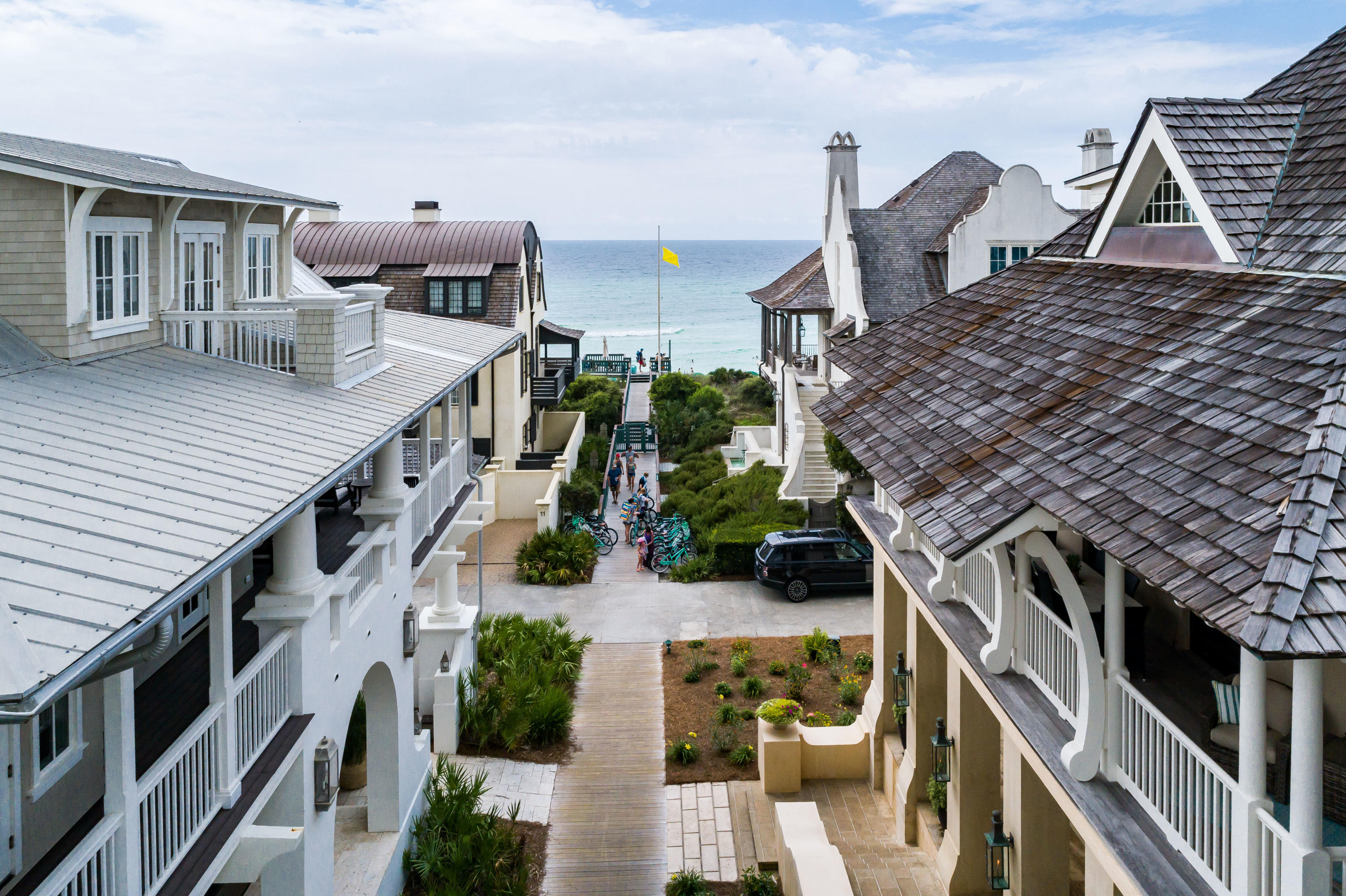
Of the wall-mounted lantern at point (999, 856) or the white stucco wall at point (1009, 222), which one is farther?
the white stucco wall at point (1009, 222)

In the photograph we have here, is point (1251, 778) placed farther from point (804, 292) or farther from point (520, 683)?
point (804, 292)

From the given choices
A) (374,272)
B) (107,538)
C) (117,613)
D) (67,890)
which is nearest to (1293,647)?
(117,613)

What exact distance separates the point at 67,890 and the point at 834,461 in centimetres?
2392

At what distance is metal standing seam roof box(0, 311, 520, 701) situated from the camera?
5.37 metres

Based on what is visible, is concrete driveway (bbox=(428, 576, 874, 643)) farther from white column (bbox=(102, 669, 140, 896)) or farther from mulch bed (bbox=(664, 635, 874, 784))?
white column (bbox=(102, 669, 140, 896))

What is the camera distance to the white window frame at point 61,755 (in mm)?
7434

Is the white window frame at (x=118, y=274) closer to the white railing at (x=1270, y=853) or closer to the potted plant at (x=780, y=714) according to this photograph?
the potted plant at (x=780, y=714)

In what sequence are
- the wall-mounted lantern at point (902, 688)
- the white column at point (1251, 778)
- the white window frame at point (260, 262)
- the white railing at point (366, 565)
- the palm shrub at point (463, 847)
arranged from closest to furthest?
the white column at point (1251, 778), the white railing at point (366, 565), the palm shrub at point (463, 847), the wall-mounted lantern at point (902, 688), the white window frame at point (260, 262)

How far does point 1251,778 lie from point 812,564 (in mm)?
20779

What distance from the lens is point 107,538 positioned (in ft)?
20.6

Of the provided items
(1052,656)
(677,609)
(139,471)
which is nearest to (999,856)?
(1052,656)

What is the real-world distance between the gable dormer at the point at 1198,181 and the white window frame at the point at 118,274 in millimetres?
10319

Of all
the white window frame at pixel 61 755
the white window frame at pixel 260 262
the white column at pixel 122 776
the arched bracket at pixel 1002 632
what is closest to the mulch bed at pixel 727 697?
the arched bracket at pixel 1002 632

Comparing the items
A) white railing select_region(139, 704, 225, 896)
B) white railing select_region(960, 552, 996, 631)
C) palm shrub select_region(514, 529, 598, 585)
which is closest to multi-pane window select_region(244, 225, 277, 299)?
white railing select_region(139, 704, 225, 896)
